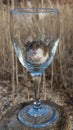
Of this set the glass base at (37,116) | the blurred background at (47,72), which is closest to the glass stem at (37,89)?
the glass base at (37,116)

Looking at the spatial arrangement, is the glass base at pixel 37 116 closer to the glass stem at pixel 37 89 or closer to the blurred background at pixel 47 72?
the glass stem at pixel 37 89

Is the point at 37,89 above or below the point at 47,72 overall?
above

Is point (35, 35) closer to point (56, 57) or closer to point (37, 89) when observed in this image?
point (37, 89)

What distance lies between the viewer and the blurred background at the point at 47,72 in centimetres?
130

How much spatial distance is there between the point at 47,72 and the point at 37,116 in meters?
0.85

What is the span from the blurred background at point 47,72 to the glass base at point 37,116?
58 centimetres

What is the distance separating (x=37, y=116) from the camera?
0.63 m

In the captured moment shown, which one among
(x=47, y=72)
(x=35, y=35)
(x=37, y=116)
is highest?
(x=35, y=35)

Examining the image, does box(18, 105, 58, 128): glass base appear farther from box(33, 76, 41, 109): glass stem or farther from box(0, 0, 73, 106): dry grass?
box(0, 0, 73, 106): dry grass

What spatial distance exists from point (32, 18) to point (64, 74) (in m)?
0.94

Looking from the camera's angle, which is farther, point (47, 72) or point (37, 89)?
point (47, 72)

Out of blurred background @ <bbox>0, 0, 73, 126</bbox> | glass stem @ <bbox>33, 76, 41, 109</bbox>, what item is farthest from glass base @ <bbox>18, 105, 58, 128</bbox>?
blurred background @ <bbox>0, 0, 73, 126</bbox>

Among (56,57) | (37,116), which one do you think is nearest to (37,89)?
(37,116)

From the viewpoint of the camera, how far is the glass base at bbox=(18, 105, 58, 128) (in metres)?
0.61
